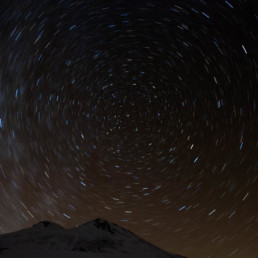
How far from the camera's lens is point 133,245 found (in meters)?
48.4

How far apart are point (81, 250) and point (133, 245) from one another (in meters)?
12.0

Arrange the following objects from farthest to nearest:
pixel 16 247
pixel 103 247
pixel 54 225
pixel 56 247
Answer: pixel 54 225, pixel 103 247, pixel 56 247, pixel 16 247

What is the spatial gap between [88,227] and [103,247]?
11.9m

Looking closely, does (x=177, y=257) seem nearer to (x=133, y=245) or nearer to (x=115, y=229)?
(x=133, y=245)

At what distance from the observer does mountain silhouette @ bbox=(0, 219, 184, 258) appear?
112 feet

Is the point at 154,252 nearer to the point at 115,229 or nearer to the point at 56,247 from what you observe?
the point at 115,229

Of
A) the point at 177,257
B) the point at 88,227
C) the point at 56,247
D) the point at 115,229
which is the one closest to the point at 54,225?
the point at 88,227

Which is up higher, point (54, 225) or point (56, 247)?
point (54, 225)

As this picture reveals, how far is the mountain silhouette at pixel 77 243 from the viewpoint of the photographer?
34156 mm

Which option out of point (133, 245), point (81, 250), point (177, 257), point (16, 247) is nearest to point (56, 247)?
point (81, 250)

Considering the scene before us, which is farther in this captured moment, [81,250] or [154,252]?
[154,252]

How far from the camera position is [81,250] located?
39.1m

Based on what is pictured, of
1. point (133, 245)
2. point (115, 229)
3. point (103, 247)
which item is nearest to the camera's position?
point (103, 247)

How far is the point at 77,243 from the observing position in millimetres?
42406
